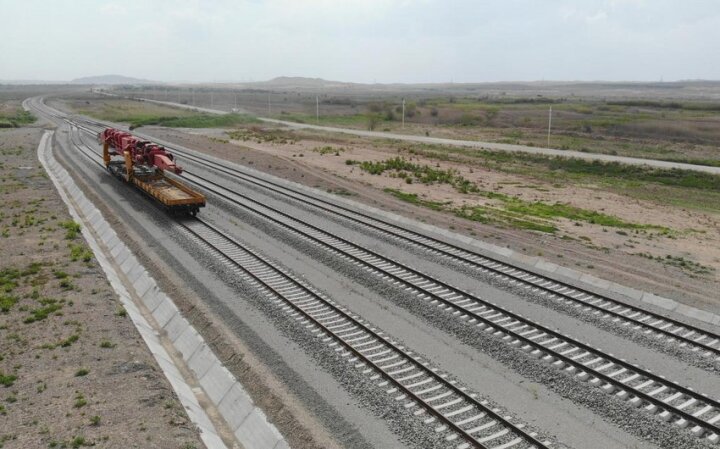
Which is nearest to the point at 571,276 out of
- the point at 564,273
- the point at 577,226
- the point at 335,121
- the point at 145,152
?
the point at 564,273

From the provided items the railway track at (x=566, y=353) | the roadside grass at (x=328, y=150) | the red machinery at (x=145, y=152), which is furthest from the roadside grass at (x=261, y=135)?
the railway track at (x=566, y=353)

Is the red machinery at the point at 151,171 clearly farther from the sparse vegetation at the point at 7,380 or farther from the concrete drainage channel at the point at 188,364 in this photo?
the sparse vegetation at the point at 7,380

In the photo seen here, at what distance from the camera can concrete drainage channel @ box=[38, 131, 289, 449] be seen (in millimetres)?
10508

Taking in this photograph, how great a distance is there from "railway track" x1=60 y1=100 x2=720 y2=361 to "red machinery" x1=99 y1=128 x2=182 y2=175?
7.92m

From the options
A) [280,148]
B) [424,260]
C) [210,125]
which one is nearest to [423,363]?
[424,260]

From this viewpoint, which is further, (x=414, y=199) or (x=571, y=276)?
(x=414, y=199)

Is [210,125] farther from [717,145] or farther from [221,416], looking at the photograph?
[221,416]

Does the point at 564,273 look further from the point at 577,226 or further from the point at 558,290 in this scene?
the point at 577,226

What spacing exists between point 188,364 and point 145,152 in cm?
1971

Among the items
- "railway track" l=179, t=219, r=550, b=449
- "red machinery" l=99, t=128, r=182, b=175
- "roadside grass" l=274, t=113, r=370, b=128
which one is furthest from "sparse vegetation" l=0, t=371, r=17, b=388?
"roadside grass" l=274, t=113, r=370, b=128

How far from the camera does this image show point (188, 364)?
44.1 ft

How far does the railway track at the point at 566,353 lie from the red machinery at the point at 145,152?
12364 millimetres

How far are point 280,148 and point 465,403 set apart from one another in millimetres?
46171

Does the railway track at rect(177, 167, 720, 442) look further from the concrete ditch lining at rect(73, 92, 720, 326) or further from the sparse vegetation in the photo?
the sparse vegetation
